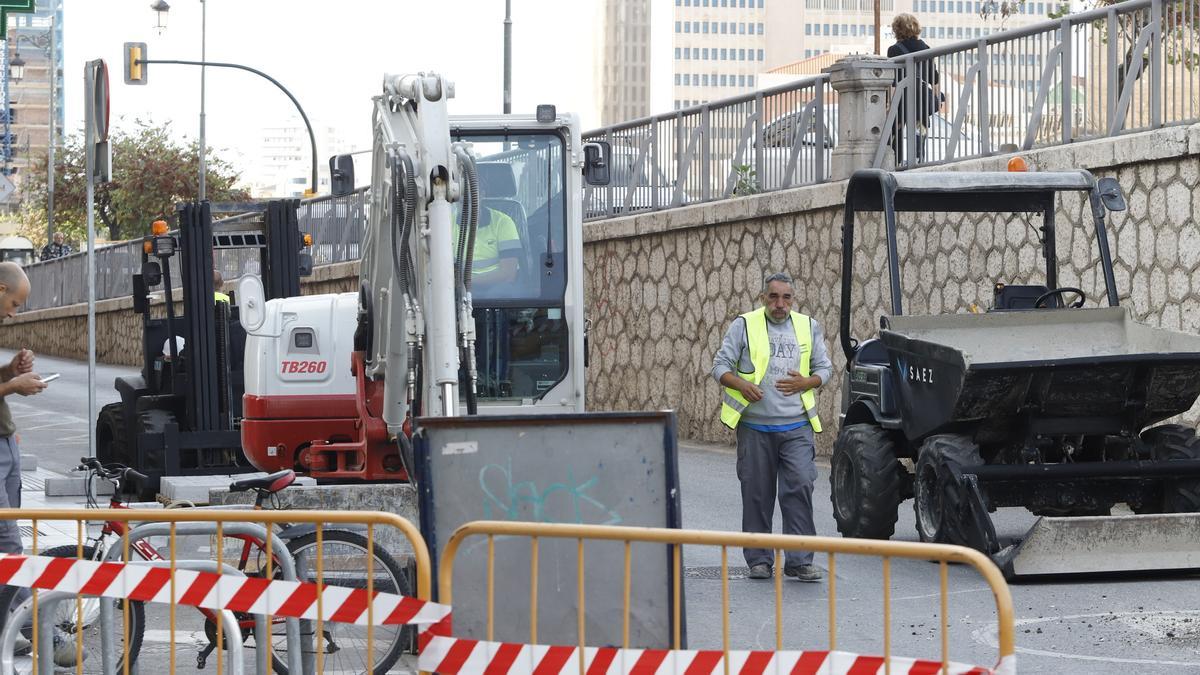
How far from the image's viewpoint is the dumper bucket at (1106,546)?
378 inches

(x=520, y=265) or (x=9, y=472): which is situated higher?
(x=520, y=265)

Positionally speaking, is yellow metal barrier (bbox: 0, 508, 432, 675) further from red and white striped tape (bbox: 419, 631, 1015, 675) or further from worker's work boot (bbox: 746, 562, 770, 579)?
worker's work boot (bbox: 746, 562, 770, 579)

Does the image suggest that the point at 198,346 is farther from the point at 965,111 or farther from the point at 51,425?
the point at 51,425

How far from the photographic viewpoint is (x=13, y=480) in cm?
787

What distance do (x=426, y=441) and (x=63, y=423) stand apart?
64.0 feet

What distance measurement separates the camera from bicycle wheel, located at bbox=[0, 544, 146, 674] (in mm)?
6391

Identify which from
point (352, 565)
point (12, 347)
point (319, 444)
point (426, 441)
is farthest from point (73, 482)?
point (12, 347)

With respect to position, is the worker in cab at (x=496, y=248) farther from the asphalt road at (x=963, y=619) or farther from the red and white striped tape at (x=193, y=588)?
the red and white striped tape at (x=193, y=588)

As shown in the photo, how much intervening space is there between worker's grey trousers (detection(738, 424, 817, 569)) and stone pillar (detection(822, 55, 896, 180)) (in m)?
8.47

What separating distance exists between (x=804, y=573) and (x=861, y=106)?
917 cm

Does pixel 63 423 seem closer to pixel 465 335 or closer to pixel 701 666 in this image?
pixel 465 335

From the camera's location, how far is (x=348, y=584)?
274 inches

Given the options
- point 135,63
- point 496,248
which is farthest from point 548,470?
point 135,63

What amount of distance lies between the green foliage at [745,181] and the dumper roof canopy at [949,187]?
8.47 meters
